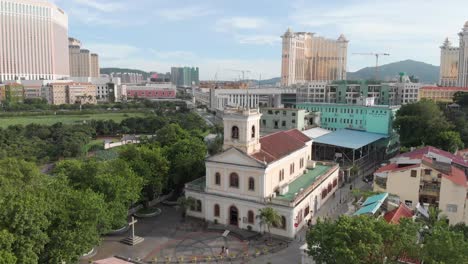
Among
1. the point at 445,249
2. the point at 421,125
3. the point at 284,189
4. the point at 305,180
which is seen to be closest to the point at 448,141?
the point at 421,125

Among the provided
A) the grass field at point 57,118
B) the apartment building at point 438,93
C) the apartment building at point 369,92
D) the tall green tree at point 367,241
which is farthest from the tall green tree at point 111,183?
the apartment building at point 438,93

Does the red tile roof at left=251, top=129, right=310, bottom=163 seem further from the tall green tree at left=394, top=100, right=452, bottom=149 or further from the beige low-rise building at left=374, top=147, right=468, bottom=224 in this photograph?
the tall green tree at left=394, top=100, right=452, bottom=149

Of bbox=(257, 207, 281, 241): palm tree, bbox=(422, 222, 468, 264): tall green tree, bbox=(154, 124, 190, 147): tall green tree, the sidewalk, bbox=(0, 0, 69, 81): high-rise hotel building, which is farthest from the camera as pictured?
bbox=(0, 0, 69, 81): high-rise hotel building

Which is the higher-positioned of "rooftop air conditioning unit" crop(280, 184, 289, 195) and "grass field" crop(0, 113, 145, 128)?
"grass field" crop(0, 113, 145, 128)

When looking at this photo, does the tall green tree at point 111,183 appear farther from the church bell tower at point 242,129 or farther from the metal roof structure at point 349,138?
the metal roof structure at point 349,138

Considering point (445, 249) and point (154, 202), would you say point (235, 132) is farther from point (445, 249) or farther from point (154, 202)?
point (445, 249)

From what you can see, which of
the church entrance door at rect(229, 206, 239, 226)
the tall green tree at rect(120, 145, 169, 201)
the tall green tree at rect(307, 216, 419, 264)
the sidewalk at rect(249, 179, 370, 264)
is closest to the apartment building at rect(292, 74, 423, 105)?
the sidewalk at rect(249, 179, 370, 264)

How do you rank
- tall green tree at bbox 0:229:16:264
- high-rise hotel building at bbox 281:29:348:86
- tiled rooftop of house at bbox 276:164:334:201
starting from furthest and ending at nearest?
high-rise hotel building at bbox 281:29:348:86, tiled rooftop of house at bbox 276:164:334:201, tall green tree at bbox 0:229:16:264
